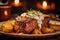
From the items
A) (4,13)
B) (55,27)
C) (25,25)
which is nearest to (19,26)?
(25,25)

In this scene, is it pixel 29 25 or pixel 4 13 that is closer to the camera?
pixel 29 25

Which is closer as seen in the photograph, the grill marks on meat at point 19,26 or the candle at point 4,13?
the grill marks on meat at point 19,26

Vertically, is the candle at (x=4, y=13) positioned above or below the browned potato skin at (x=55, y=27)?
above

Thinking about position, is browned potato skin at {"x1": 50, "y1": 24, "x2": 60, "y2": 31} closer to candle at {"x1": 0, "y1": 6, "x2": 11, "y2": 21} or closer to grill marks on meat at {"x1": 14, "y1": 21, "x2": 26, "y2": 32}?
grill marks on meat at {"x1": 14, "y1": 21, "x2": 26, "y2": 32}

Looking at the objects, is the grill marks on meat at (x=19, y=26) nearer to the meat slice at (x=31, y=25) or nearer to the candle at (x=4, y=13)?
the meat slice at (x=31, y=25)

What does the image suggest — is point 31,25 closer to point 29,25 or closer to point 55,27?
point 29,25

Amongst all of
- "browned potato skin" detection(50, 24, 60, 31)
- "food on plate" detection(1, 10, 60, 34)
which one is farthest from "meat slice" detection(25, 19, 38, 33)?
"browned potato skin" detection(50, 24, 60, 31)

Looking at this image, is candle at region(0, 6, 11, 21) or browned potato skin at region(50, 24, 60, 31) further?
candle at region(0, 6, 11, 21)

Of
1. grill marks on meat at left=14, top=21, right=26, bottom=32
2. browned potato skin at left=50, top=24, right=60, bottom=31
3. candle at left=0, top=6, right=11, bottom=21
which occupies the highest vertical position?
candle at left=0, top=6, right=11, bottom=21

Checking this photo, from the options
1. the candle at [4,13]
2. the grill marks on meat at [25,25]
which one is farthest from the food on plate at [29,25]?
the candle at [4,13]
